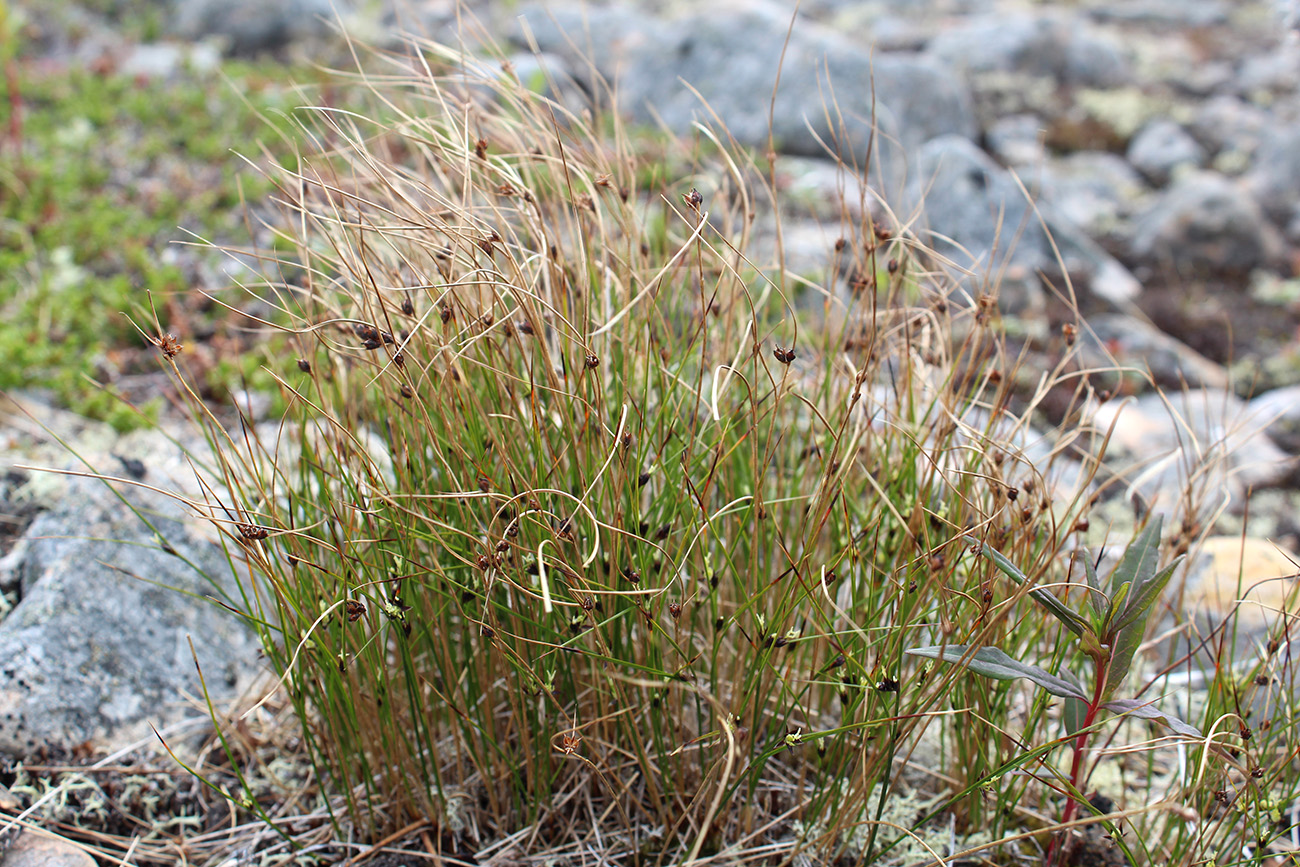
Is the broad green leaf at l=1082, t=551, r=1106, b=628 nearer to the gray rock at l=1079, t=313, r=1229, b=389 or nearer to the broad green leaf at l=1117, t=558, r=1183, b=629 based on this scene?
the broad green leaf at l=1117, t=558, r=1183, b=629

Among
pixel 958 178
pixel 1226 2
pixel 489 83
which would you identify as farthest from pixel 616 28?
pixel 1226 2

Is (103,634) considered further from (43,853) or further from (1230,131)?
(1230,131)

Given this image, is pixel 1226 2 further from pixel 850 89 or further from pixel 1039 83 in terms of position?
pixel 850 89

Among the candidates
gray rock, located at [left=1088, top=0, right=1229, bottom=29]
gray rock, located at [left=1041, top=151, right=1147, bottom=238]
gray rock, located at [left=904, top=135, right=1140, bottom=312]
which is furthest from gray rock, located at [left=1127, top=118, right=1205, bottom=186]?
gray rock, located at [left=1088, top=0, right=1229, bottom=29]

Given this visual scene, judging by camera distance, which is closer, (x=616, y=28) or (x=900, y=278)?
(x=900, y=278)

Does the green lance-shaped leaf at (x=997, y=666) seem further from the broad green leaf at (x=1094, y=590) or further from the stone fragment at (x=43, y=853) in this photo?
the stone fragment at (x=43, y=853)

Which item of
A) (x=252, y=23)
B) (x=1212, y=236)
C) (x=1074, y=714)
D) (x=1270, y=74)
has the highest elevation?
(x=1270, y=74)

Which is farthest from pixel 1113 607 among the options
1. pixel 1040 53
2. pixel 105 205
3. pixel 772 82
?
pixel 1040 53

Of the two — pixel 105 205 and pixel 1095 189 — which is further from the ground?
pixel 1095 189
